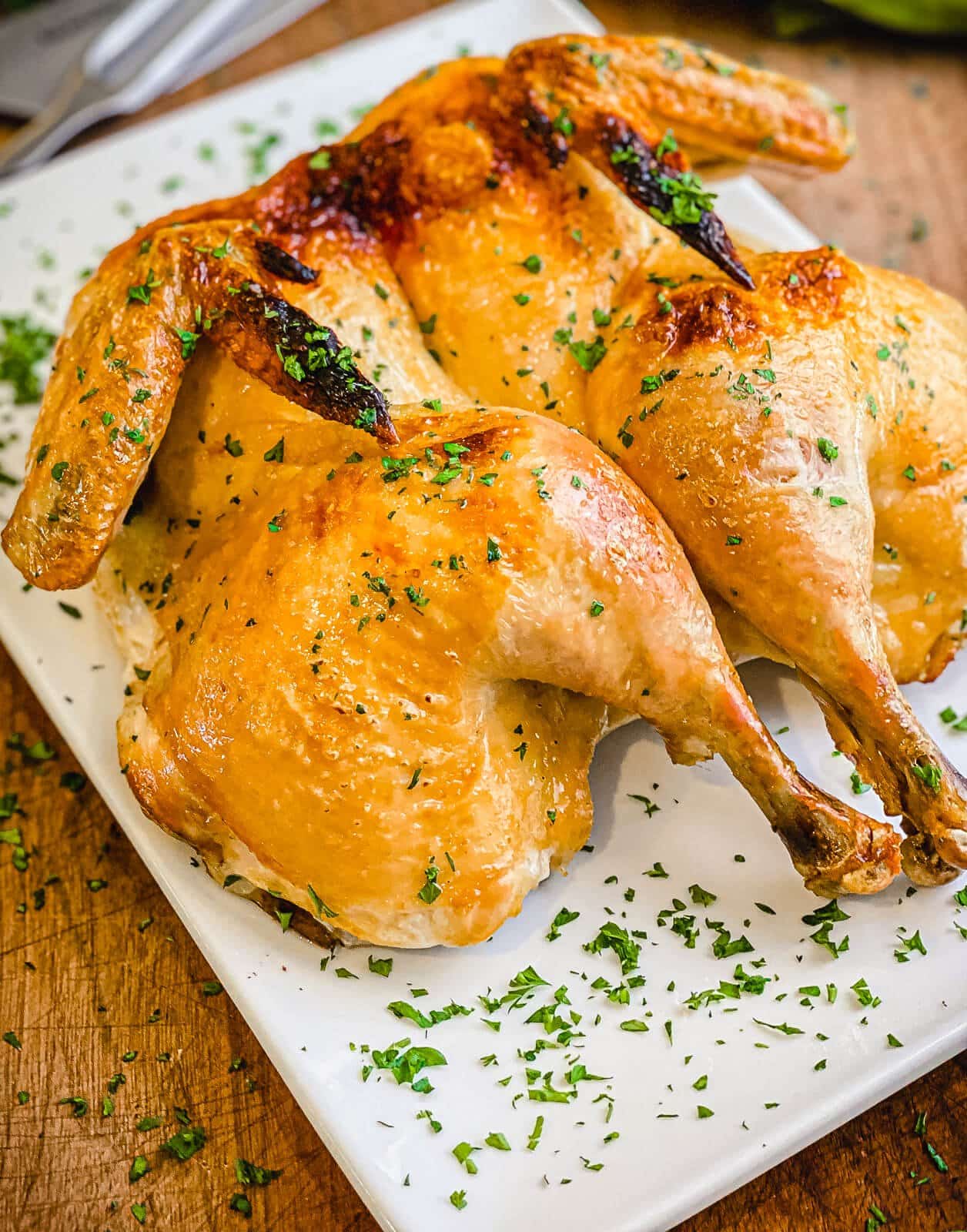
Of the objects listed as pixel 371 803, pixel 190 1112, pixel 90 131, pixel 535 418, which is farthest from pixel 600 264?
pixel 90 131

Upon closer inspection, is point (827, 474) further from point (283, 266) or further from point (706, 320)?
point (283, 266)

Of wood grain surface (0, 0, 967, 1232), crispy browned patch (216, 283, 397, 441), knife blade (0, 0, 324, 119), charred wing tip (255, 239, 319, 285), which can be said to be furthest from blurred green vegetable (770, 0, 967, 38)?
crispy browned patch (216, 283, 397, 441)

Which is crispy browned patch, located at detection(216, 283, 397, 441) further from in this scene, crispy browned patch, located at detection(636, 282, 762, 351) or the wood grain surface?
the wood grain surface

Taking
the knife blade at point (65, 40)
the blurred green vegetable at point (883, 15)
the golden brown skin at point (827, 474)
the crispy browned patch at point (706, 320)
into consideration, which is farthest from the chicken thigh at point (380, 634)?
the blurred green vegetable at point (883, 15)

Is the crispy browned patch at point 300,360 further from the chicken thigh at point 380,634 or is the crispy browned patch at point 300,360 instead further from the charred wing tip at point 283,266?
the charred wing tip at point 283,266

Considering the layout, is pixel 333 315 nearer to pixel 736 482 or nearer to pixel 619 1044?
pixel 736 482
